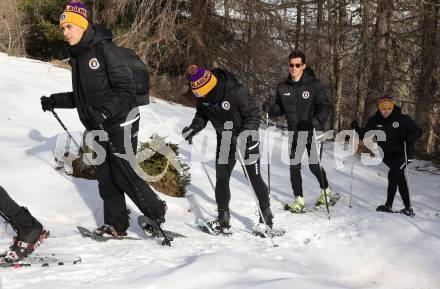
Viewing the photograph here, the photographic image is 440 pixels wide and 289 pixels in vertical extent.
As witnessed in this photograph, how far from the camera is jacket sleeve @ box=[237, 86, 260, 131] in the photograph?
204 inches

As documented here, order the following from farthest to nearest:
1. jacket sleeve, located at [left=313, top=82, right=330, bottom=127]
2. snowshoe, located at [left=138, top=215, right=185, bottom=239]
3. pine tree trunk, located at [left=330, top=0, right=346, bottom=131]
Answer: pine tree trunk, located at [left=330, top=0, right=346, bottom=131]
jacket sleeve, located at [left=313, top=82, right=330, bottom=127]
snowshoe, located at [left=138, top=215, right=185, bottom=239]

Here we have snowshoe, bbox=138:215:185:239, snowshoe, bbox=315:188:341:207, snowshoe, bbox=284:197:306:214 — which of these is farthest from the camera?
snowshoe, bbox=315:188:341:207

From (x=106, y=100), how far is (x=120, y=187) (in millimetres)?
899

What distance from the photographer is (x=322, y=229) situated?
5.85 meters

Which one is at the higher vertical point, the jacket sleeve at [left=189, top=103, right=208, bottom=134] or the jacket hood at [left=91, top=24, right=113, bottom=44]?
the jacket hood at [left=91, top=24, right=113, bottom=44]

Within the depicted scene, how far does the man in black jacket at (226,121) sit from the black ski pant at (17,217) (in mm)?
1985

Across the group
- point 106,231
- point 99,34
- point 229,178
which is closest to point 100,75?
point 99,34

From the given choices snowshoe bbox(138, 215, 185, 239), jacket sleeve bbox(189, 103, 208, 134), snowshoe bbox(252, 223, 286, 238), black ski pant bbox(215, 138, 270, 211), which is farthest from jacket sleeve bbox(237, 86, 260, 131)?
snowshoe bbox(138, 215, 185, 239)

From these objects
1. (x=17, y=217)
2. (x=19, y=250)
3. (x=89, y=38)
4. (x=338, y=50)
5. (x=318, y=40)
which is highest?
(x=318, y=40)

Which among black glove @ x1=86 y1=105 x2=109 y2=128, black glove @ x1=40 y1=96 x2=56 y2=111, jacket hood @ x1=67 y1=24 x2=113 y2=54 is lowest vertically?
black glove @ x1=86 y1=105 x2=109 y2=128

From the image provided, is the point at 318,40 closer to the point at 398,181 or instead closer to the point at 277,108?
the point at 398,181

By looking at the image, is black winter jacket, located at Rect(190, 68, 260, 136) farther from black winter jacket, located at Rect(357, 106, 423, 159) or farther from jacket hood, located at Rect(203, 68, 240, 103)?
black winter jacket, located at Rect(357, 106, 423, 159)

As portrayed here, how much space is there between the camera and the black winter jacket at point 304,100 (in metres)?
6.54

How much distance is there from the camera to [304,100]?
661 cm
